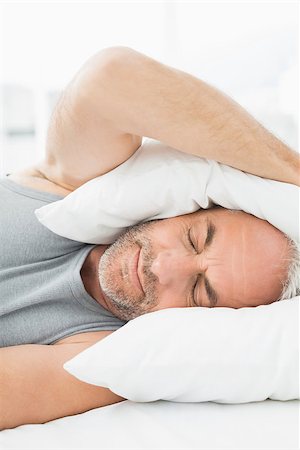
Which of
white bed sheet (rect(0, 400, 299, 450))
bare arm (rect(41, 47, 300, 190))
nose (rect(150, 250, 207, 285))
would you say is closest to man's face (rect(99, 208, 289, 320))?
nose (rect(150, 250, 207, 285))

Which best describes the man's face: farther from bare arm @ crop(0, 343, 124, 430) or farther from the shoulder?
bare arm @ crop(0, 343, 124, 430)

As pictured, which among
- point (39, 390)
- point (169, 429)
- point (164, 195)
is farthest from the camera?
point (164, 195)

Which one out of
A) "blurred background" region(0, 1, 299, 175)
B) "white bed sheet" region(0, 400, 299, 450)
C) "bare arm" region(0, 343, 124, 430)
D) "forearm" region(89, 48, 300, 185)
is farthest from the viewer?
"blurred background" region(0, 1, 299, 175)

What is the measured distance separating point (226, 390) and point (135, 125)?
0.53 meters

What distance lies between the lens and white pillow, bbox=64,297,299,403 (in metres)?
1.05

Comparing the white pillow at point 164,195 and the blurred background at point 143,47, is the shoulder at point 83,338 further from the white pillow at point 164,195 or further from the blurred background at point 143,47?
the blurred background at point 143,47

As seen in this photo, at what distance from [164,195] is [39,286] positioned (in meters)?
0.34

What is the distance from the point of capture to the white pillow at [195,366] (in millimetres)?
1051

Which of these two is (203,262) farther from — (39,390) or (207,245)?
(39,390)

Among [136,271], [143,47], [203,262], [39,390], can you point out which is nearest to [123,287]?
[136,271]

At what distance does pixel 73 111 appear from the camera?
128cm

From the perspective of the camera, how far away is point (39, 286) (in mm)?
1353

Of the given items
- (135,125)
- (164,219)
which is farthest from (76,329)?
(135,125)

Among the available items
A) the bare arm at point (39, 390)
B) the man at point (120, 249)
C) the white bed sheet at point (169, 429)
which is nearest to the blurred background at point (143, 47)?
the man at point (120, 249)
